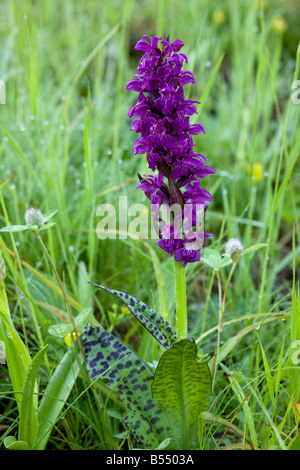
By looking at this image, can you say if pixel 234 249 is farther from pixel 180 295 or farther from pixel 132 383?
pixel 132 383

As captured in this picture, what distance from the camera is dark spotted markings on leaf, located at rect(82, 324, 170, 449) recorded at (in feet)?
3.59

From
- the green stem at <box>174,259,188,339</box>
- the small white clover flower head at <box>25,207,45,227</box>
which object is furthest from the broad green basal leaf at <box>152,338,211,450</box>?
the small white clover flower head at <box>25,207,45,227</box>

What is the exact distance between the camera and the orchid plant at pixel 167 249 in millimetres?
964

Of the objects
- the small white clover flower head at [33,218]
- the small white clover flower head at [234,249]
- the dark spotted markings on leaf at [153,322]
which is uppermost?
the small white clover flower head at [33,218]

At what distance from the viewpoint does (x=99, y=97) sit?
2.42m

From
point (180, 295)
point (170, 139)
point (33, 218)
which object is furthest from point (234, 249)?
point (33, 218)

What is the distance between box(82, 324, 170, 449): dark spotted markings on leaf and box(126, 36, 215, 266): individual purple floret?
11.2 inches

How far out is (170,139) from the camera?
0.96 m

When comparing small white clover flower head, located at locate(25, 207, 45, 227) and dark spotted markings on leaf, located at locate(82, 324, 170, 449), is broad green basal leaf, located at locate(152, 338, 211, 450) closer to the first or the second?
dark spotted markings on leaf, located at locate(82, 324, 170, 449)

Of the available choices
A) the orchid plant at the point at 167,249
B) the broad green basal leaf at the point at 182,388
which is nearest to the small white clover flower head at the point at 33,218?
the orchid plant at the point at 167,249

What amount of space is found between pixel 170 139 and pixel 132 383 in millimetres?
583

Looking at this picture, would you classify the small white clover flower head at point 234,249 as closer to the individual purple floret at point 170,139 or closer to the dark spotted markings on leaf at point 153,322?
the individual purple floret at point 170,139

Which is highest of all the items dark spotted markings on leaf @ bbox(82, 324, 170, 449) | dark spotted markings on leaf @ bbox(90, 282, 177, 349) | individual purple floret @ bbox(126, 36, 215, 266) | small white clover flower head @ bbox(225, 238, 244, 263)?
individual purple floret @ bbox(126, 36, 215, 266)

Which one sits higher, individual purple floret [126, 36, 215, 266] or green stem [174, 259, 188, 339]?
individual purple floret [126, 36, 215, 266]
